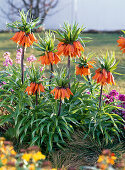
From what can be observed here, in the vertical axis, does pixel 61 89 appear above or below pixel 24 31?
below

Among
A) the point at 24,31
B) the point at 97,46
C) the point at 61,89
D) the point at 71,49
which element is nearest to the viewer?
the point at 61,89

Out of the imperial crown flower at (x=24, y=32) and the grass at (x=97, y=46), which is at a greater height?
the imperial crown flower at (x=24, y=32)

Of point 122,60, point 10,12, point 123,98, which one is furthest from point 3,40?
point 123,98

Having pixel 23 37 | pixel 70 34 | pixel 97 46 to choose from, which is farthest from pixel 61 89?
pixel 97 46

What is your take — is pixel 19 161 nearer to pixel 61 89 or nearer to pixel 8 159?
pixel 8 159

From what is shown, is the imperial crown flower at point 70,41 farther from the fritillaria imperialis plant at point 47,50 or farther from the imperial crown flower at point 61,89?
the imperial crown flower at point 61,89

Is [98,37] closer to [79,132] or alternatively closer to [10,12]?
[10,12]

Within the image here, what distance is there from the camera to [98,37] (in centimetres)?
923

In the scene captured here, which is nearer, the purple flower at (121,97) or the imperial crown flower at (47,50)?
the imperial crown flower at (47,50)

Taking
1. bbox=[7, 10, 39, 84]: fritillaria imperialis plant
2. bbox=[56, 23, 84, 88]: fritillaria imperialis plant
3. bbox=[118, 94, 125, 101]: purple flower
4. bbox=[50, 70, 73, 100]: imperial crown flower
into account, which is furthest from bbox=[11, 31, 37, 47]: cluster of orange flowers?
bbox=[118, 94, 125, 101]: purple flower

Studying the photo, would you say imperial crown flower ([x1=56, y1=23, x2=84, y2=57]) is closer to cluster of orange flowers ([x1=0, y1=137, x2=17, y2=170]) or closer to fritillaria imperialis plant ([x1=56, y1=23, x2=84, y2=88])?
fritillaria imperialis plant ([x1=56, y1=23, x2=84, y2=88])

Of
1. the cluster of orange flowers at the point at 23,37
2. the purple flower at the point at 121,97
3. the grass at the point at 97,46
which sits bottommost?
the purple flower at the point at 121,97

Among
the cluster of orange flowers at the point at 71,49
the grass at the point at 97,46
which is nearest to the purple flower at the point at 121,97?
the cluster of orange flowers at the point at 71,49

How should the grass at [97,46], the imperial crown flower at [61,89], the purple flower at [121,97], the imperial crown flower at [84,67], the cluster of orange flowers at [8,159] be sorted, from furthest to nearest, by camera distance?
the grass at [97,46]
the purple flower at [121,97]
the imperial crown flower at [84,67]
the imperial crown flower at [61,89]
the cluster of orange flowers at [8,159]
